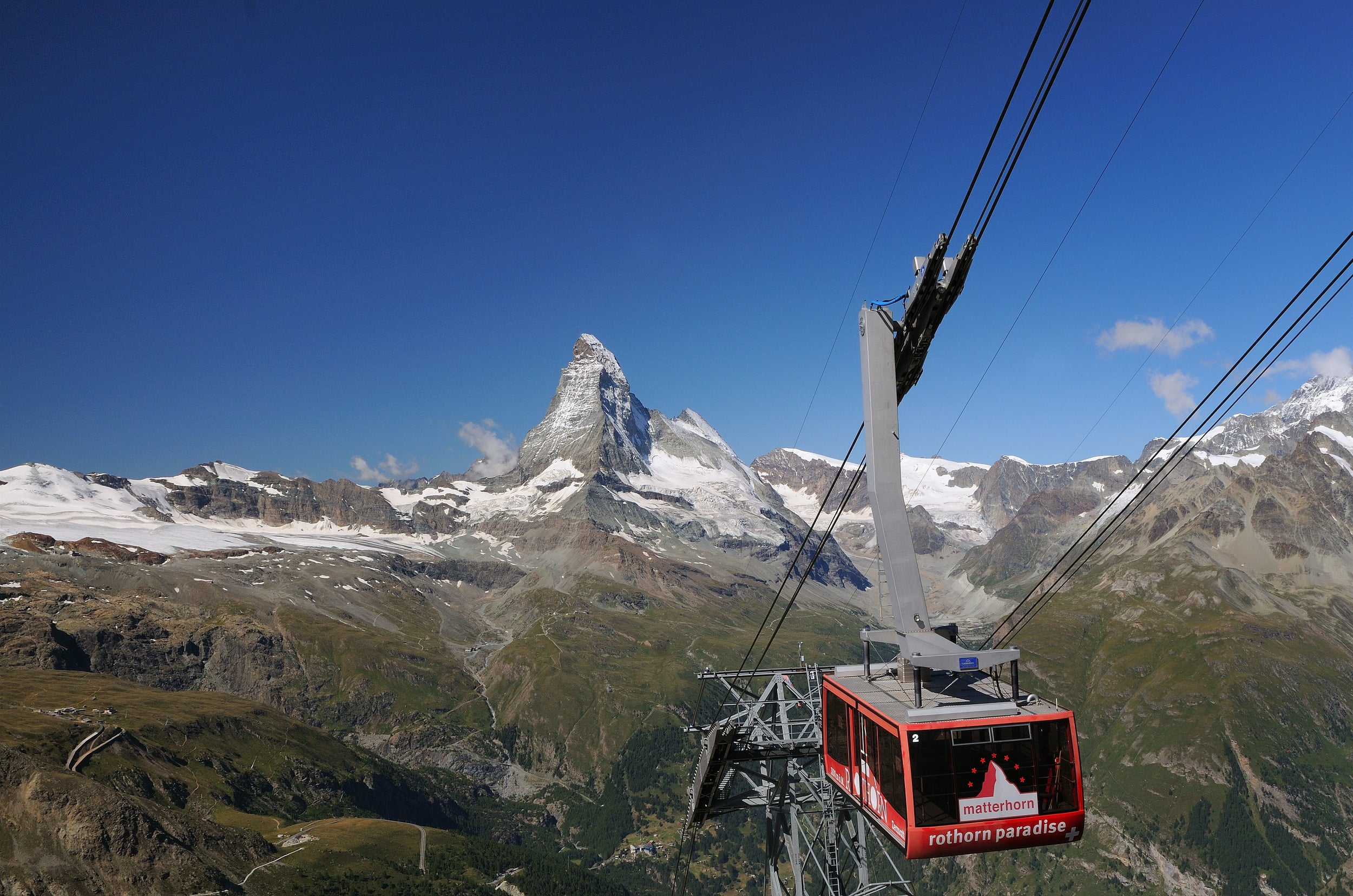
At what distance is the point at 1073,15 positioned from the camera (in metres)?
12.9

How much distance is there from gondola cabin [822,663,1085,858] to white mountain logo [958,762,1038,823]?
2 cm

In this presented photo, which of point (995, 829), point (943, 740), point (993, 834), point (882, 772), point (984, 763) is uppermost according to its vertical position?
point (943, 740)

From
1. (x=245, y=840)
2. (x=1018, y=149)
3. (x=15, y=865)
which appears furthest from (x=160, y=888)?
(x=1018, y=149)

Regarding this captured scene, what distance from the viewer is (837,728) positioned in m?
25.4

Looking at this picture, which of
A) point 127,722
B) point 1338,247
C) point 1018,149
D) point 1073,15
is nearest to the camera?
point 1073,15

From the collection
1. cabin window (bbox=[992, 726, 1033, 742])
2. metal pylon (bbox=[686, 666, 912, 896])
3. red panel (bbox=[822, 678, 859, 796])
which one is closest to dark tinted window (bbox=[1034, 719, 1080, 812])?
cabin window (bbox=[992, 726, 1033, 742])

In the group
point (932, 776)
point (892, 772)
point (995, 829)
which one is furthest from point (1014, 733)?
point (892, 772)

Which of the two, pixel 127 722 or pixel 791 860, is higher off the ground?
pixel 791 860

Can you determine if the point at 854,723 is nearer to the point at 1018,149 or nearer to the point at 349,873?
the point at 1018,149

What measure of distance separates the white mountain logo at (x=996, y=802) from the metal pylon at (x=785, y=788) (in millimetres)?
10836

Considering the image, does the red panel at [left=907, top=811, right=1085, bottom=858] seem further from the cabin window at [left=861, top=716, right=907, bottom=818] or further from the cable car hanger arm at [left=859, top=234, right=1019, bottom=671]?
the cable car hanger arm at [left=859, top=234, right=1019, bottom=671]

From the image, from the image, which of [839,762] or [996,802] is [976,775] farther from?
[839,762]

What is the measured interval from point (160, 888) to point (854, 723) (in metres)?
127

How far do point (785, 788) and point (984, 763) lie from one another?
15.4 meters
